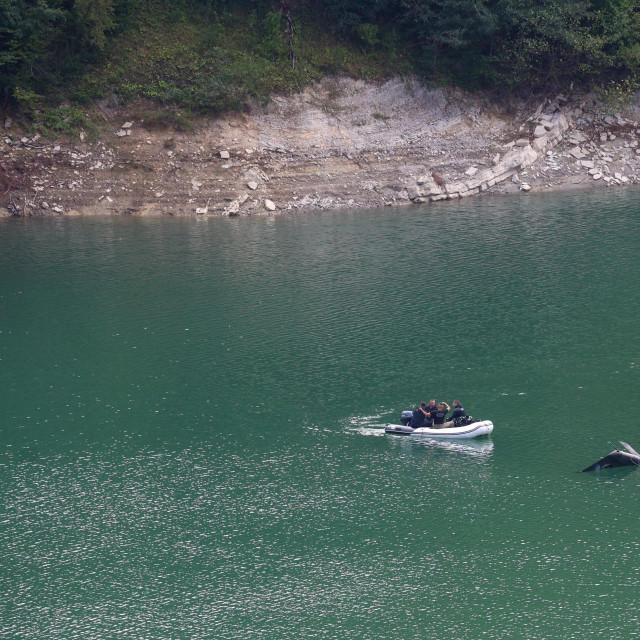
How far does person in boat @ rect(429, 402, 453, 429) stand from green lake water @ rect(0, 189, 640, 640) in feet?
2.06

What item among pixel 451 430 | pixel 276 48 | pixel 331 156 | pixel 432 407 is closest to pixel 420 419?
pixel 432 407

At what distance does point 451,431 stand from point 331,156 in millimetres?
36882

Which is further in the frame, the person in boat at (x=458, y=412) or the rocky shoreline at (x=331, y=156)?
the rocky shoreline at (x=331, y=156)

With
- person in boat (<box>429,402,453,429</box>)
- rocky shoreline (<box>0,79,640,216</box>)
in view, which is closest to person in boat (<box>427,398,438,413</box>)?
person in boat (<box>429,402,453,429</box>)

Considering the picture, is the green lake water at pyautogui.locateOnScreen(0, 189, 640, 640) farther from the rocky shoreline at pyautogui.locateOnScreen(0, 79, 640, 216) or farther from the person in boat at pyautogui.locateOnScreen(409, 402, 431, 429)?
the rocky shoreline at pyautogui.locateOnScreen(0, 79, 640, 216)

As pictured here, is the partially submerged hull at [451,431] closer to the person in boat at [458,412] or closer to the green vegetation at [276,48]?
the person in boat at [458,412]

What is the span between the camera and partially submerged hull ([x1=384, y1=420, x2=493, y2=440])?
3128cm

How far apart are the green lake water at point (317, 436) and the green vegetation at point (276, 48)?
46.6 feet

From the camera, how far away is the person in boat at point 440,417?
1261 inches

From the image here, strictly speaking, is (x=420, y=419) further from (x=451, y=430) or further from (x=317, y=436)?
(x=317, y=436)

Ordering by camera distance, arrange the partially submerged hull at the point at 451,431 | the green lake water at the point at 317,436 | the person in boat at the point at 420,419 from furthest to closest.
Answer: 1. the person in boat at the point at 420,419
2. the partially submerged hull at the point at 451,431
3. the green lake water at the point at 317,436

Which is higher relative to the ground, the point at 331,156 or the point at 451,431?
the point at 331,156

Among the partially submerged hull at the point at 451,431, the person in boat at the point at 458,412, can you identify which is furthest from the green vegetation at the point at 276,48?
the person in boat at the point at 458,412

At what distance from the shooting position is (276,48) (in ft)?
224
